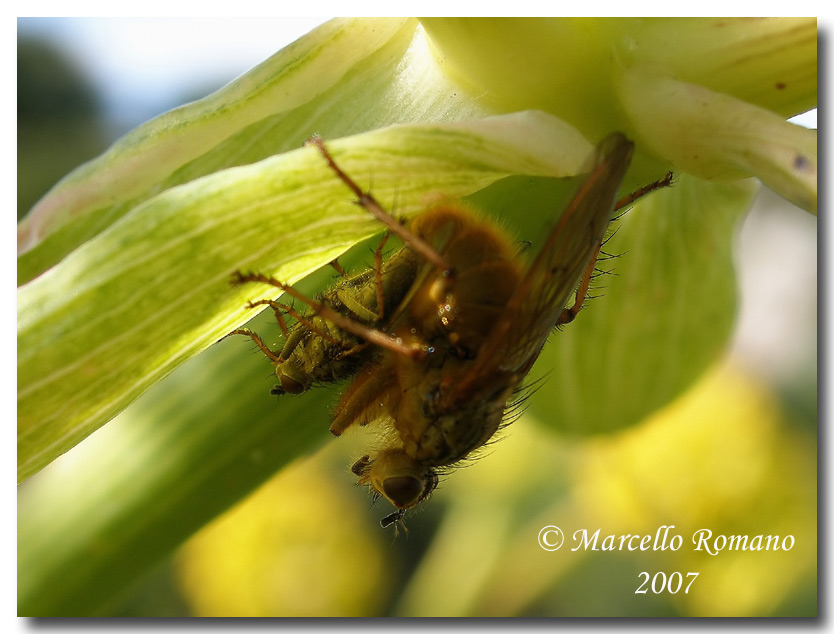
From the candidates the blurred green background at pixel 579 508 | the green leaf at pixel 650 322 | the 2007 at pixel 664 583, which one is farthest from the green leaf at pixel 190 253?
the 2007 at pixel 664 583

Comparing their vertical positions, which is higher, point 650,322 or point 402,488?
point 402,488

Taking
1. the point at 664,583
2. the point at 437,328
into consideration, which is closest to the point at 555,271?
the point at 437,328

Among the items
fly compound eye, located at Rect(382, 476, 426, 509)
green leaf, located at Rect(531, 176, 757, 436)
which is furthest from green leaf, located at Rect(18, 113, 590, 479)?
green leaf, located at Rect(531, 176, 757, 436)

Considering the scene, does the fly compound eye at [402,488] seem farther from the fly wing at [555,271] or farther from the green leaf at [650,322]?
the green leaf at [650,322]

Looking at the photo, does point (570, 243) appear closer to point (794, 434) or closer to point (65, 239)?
point (65, 239)

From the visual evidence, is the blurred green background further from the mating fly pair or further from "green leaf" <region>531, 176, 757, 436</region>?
the mating fly pair

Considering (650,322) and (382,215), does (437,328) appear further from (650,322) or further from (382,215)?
(650,322)
